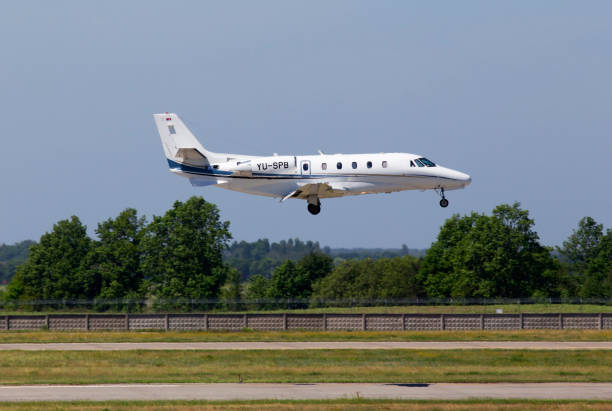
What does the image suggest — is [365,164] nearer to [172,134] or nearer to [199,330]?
[172,134]

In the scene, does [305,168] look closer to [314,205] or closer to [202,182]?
[314,205]

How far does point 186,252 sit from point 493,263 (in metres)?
34.8

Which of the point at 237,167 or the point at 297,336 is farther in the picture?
the point at 297,336

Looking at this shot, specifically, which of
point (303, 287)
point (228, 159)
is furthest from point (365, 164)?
point (303, 287)

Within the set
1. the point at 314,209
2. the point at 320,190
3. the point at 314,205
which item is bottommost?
the point at 314,209

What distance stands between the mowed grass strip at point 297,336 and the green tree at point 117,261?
147ft

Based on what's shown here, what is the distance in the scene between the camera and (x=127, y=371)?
36375 millimetres

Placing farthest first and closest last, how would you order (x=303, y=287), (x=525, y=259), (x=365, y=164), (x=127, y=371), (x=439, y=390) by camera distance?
(x=303, y=287) → (x=525, y=259) → (x=365, y=164) → (x=127, y=371) → (x=439, y=390)

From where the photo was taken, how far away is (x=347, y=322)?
58312 mm

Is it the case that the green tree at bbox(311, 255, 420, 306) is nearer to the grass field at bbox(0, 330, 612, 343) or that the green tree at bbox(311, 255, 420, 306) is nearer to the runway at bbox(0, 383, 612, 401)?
the grass field at bbox(0, 330, 612, 343)

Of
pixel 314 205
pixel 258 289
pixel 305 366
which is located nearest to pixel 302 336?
pixel 314 205

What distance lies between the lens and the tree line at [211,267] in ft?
334

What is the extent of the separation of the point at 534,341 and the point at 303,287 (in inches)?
2967

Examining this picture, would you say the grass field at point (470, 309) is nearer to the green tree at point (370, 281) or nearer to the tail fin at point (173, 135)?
the green tree at point (370, 281)
